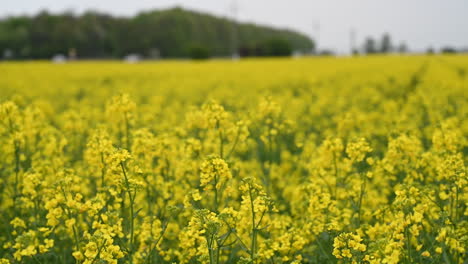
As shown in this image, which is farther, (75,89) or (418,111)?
(75,89)

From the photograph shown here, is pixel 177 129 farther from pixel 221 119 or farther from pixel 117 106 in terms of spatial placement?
pixel 221 119

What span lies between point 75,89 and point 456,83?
10.4m

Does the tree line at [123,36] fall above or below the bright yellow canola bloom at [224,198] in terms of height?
above

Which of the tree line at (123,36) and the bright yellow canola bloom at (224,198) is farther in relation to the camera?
the tree line at (123,36)

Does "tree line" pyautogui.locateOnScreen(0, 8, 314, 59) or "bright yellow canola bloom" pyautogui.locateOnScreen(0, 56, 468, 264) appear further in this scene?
"tree line" pyautogui.locateOnScreen(0, 8, 314, 59)

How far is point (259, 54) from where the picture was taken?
64250 mm

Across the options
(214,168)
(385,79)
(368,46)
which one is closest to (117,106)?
(214,168)

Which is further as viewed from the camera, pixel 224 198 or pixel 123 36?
pixel 123 36

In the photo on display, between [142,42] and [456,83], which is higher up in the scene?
[142,42]

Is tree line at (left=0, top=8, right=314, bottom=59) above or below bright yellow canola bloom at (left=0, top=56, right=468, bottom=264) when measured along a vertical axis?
above

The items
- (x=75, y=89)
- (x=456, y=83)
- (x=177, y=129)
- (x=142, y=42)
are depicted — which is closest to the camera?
(x=177, y=129)

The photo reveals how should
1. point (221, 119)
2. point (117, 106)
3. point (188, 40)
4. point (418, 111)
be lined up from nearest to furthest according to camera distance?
point (221, 119), point (117, 106), point (418, 111), point (188, 40)

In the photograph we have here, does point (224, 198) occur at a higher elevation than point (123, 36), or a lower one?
lower

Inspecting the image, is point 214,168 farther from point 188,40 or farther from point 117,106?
point 188,40
